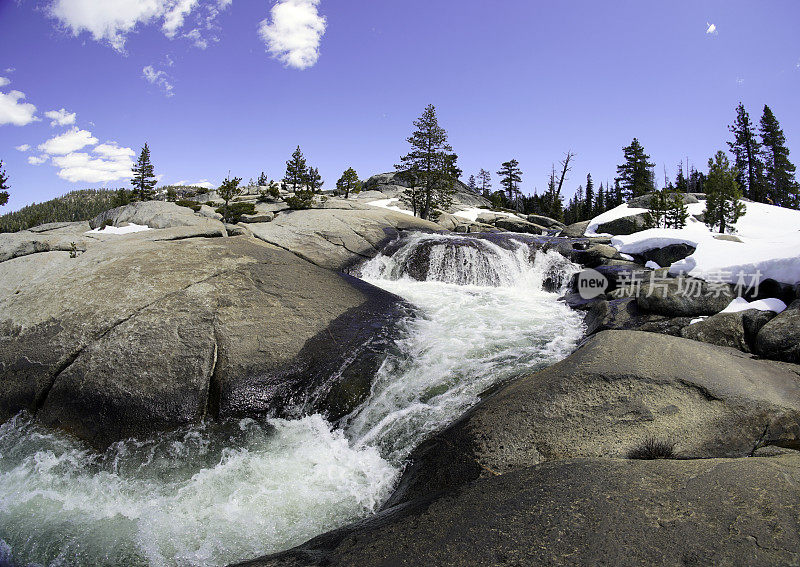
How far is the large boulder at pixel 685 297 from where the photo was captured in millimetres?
8039

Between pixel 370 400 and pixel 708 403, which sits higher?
pixel 708 403

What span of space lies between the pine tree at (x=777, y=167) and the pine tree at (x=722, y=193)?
33.8 meters

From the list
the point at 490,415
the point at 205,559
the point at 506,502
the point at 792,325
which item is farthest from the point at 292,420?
the point at 792,325

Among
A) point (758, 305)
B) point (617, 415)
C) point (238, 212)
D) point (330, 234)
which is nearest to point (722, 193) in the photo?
point (758, 305)

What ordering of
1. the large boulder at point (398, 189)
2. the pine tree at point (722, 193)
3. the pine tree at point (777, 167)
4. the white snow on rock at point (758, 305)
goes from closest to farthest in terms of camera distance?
the white snow on rock at point (758, 305) → the pine tree at point (722, 193) → the pine tree at point (777, 167) → the large boulder at point (398, 189)

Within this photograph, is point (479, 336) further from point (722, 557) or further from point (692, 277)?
point (722, 557)

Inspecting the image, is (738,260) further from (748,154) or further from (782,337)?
(748,154)

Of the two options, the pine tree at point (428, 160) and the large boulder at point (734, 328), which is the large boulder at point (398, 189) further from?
the large boulder at point (734, 328)

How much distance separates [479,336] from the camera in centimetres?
836

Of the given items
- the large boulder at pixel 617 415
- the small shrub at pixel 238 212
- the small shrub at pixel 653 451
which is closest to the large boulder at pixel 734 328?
the large boulder at pixel 617 415

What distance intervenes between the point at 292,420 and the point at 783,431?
5.80 meters

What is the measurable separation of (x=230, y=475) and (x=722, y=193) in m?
28.3

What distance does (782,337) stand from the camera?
6043 millimetres

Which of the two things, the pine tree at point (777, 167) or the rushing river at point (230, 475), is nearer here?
the rushing river at point (230, 475)
